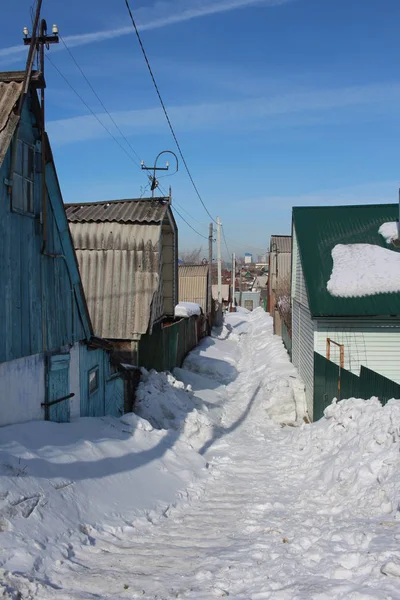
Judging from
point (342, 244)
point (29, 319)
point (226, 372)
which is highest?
point (342, 244)

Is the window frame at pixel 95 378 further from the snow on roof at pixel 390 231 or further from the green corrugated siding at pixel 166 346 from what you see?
the snow on roof at pixel 390 231

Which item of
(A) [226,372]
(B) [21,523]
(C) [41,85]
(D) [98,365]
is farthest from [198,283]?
(B) [21,523]

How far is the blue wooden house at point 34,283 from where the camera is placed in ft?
25.9

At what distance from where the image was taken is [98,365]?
1216cm

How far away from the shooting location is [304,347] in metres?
17.2

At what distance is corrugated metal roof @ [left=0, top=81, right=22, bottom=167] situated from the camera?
7.84m

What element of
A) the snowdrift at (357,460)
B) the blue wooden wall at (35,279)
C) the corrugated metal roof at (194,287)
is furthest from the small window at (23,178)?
the corrugated metal roof at (194,287)

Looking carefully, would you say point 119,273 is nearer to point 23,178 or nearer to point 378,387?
point 23,178

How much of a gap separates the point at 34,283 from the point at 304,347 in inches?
415

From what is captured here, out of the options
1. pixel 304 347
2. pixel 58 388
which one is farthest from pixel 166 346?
pixel 58 388

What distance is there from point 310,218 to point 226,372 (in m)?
8.26

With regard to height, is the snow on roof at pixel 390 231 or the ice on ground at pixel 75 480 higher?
the snow on roof at pixel 390 231

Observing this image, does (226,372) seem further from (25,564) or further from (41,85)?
(25,564)

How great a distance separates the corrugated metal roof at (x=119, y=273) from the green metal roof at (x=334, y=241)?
4.48m
